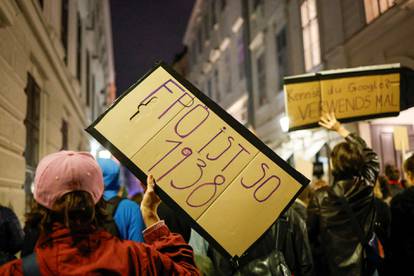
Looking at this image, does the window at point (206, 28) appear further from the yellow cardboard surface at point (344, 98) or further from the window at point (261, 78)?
the yellow cardboard surface at point (344, 98)

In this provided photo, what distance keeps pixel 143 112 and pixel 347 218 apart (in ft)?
5.59

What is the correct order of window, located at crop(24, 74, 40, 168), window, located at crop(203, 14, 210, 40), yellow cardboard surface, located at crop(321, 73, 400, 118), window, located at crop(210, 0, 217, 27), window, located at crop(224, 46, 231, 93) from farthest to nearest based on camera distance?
window, located at crop(203, 14, 210, 40) < window, located at crop(210, 0, 217, 27) < window, located at crop(224, 46, 231, 93) < window, located at crop(24, 74, 40, 168) < yellow cardboard surface, located at crop(321, 73, 400, 118)

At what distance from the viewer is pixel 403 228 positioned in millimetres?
3191

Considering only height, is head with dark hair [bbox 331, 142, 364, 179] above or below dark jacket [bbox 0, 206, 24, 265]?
above

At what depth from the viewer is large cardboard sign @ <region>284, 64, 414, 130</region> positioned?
389 centimetres

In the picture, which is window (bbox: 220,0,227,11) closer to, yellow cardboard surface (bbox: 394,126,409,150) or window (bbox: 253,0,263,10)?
window (bbox: 253,0,263,10)

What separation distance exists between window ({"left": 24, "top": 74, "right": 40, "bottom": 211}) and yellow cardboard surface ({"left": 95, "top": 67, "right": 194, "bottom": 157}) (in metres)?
4.92

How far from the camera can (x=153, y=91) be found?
77.9 inches

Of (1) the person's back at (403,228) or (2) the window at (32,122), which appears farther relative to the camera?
(2) the window at (32,122)

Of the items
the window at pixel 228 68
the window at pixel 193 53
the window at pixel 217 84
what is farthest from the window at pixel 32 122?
the window at pixel 193 53

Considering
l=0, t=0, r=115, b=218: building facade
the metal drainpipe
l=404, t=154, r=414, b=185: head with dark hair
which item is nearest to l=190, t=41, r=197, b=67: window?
the metal drainpipe

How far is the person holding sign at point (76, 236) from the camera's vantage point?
4.31ft

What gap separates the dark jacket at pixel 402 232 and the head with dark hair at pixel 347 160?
2.00 ft

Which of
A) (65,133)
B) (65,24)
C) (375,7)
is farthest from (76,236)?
(65,24)
